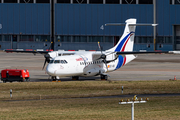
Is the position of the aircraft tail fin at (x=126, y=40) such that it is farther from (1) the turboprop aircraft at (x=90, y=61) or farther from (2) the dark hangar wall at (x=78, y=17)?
(2) the dark hangar wall at (x=78, y=17)

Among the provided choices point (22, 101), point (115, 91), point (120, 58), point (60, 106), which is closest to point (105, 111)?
point (60, 106)

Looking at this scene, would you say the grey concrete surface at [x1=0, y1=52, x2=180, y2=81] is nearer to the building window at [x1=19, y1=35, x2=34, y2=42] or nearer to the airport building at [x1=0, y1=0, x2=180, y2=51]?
the airport building at [x1=0, y1=0, x2=180, y2=51]

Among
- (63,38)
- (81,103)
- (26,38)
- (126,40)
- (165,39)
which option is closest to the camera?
(81,103)

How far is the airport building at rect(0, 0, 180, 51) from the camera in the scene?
100 metres

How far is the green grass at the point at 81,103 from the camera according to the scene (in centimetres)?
1883

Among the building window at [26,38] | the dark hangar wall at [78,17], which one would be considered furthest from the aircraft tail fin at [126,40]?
the building window at [26,38]

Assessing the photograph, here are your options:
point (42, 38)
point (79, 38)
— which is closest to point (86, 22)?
point (79, 38)

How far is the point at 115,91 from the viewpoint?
29.7 meters

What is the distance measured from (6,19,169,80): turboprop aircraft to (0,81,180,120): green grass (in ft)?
7.73

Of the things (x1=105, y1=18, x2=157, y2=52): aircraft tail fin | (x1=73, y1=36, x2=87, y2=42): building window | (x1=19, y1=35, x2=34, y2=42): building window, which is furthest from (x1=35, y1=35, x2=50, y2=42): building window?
(x1=105, y1=18, x2=157, y2=52): aircraft tail fin

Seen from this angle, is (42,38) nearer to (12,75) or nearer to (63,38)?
(63,38)

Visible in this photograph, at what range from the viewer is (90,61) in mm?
39594

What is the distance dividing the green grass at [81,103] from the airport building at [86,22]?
217ft

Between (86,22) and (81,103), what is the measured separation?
78465 mm
